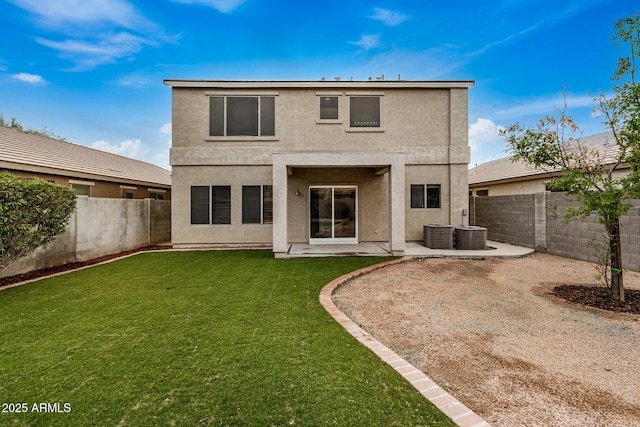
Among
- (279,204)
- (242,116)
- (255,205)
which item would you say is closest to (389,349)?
(279,204)

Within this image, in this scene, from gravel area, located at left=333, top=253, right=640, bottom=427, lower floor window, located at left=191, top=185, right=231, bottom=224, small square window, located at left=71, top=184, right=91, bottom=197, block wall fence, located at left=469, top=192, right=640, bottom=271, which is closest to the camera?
gravel area, located at left=333, top=253, right=640, bottom=427

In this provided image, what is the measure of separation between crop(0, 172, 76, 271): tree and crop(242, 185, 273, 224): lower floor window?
592cm

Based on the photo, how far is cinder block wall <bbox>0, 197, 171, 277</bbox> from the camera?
848 centimetres

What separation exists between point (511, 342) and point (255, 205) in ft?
34.1

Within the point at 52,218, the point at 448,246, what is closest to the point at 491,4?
the point at 448,246

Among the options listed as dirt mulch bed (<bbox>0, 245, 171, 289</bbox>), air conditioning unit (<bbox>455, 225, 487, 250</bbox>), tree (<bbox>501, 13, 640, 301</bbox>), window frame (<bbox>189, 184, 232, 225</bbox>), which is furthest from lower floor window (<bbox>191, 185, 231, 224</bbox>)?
tree (<bbox>501, 13, 640, 301</bbox>)

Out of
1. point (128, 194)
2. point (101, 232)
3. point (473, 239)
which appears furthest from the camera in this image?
point (128, 194)

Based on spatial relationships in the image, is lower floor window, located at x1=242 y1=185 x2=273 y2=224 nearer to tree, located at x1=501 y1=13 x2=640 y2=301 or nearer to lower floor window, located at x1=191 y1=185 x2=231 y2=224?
lower floor window, located at x1=191 y1=185 x2=231 y2=224

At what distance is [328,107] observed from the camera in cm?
1282

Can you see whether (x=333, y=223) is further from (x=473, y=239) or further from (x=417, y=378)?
(x=417, y=378)

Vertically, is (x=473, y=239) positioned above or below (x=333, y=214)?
below

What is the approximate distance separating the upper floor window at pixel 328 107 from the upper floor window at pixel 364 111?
0.66 metres

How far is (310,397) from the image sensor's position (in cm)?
275

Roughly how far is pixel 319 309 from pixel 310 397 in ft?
7.93
